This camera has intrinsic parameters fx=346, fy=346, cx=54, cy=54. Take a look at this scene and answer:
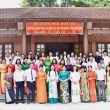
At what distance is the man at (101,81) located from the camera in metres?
14.3

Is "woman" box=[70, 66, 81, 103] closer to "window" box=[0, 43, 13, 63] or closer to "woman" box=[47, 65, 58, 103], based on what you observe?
"woman" box=[47, 65, 58, 103]

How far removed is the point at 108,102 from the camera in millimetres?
14172

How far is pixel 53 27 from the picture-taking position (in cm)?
1741

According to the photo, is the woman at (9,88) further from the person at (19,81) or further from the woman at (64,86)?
the woman at (64,86)

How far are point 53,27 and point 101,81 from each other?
4.39 meters

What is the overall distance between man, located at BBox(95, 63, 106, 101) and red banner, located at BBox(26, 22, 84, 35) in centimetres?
363

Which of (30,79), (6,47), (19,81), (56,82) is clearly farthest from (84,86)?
(6,47)

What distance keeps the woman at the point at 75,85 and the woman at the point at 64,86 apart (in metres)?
0.21

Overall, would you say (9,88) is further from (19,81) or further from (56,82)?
(56,82)

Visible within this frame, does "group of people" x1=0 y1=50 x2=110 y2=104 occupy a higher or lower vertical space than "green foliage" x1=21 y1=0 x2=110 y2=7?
lower

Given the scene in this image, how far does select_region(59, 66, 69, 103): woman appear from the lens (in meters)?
14.0

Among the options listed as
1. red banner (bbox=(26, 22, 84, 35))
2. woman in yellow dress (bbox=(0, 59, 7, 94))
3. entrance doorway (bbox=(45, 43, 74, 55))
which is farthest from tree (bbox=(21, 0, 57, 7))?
woman in yellow dress (bbox=(0, 59, 7, 94))
